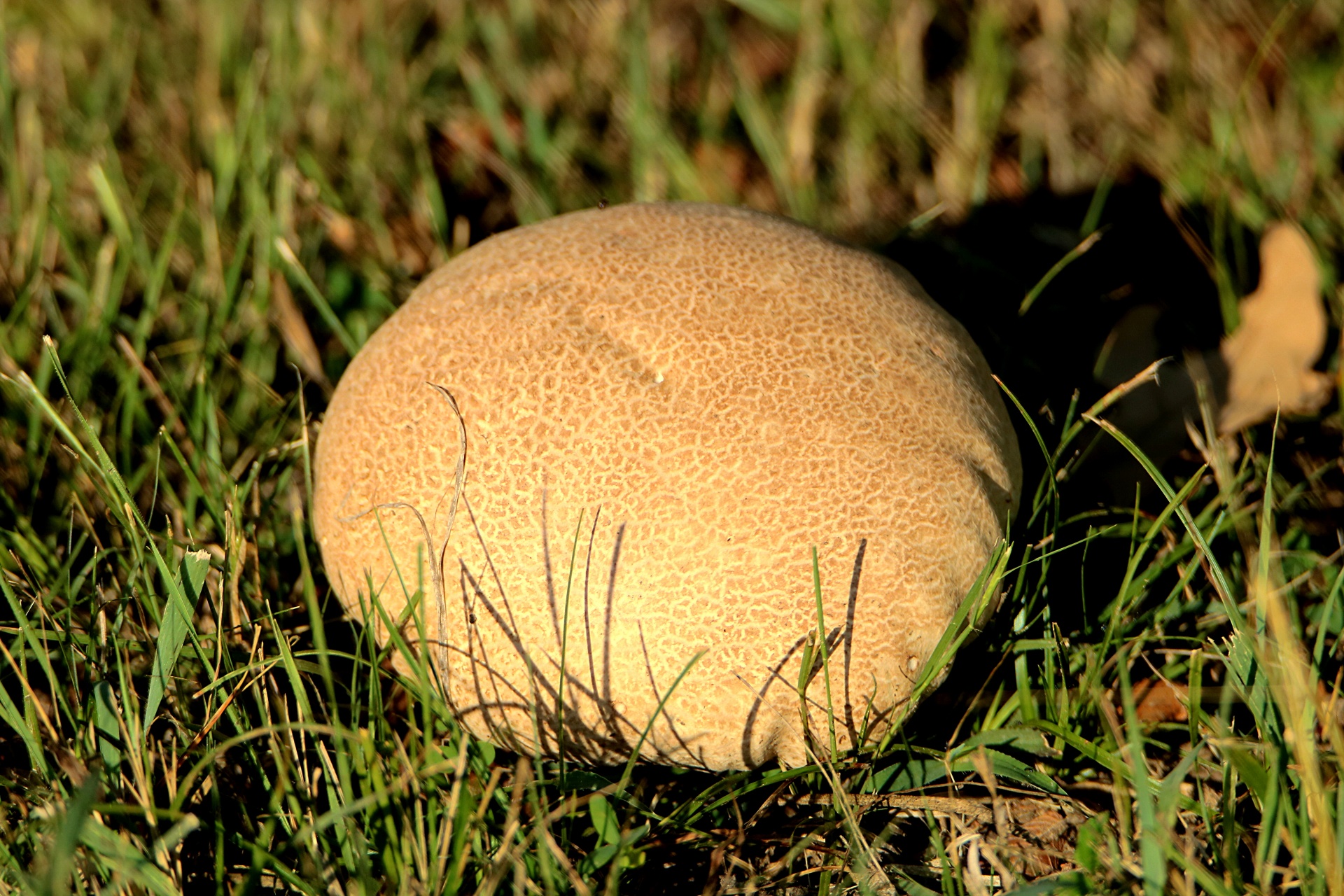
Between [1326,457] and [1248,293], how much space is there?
0.64 m

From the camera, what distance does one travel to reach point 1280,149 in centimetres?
313

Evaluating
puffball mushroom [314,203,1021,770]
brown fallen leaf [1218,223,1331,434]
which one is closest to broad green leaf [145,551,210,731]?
puffball mushroom [314,203,1021,770]

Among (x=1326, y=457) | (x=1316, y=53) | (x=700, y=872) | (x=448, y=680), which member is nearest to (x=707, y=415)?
(x=448, y=680)

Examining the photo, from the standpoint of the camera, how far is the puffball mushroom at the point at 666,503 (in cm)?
154

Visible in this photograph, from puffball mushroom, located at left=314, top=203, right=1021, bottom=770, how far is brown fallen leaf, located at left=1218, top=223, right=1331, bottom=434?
92 cm

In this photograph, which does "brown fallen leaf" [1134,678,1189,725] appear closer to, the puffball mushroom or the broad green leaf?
→ the puffball mushroom

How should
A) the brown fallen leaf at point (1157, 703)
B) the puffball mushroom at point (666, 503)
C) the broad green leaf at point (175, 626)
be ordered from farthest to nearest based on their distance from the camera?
the brown fallen leaf at point (1157, 703) < the broad green leaf at point (175, 626) < the puffball mushroom at point (666, 503)

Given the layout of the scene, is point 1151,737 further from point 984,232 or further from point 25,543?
point 25,543

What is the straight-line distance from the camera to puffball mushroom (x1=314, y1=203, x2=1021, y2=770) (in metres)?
1.54

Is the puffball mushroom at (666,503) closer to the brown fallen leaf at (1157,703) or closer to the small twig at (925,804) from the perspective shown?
the small twig at (925,804)

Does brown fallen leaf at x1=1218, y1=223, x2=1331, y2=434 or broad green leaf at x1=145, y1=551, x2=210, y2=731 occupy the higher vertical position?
brown fallen leaf at x1=1218, y1=223, x2=1331, y2=434

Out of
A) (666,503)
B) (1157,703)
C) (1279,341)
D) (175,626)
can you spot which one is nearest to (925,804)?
(1157,703)

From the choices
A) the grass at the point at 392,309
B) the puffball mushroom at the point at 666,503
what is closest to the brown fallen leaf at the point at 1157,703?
the grass at the point at 392,309

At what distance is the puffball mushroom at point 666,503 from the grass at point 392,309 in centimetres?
11
